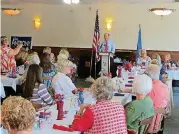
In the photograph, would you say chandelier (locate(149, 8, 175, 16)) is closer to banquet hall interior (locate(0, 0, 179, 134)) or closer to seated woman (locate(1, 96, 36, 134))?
banquet hall interior (locate(0, 0, 179, 134))

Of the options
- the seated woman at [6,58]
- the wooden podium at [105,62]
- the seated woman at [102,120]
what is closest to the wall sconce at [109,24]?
the wooden podium at [105,62]

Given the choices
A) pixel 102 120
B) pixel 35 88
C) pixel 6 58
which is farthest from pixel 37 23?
pixel 102 120

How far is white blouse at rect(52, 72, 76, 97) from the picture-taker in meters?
5.25

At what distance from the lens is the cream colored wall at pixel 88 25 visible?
40.8 feet

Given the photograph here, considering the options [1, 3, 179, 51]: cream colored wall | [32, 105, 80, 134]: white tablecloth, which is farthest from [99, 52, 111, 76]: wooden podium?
[32, 105, 80, 134]: white tablecloth

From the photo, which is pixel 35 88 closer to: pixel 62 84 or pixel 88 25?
pixel 62 84

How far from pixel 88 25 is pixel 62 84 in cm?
821

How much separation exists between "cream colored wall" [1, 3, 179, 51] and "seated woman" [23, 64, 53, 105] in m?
8.12

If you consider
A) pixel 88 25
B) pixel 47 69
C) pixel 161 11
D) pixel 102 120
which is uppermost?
pixel 161 11

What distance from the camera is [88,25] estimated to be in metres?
13.3

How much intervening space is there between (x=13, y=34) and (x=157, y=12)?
232 inches

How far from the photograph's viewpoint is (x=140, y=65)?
935 cm

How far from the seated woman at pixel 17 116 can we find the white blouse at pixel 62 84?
3036 millimetres

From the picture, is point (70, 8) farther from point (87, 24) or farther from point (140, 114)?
point (140, 114)
